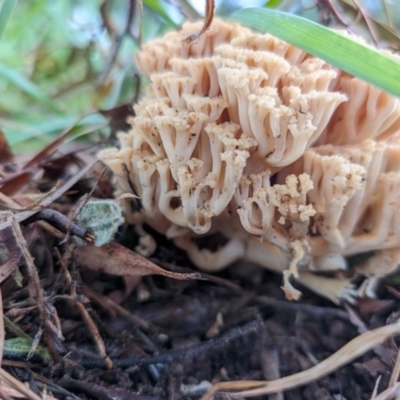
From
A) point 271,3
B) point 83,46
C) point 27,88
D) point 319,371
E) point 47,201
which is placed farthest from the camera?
point 83,46

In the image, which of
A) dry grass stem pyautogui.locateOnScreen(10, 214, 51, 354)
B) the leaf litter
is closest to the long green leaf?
the leaf litter

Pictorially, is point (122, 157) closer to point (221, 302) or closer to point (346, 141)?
point (221, 302)

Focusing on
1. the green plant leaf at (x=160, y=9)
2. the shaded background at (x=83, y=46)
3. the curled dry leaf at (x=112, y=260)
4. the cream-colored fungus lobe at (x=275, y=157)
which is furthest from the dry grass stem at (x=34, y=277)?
the green plant leaf at (x=160, y=9)

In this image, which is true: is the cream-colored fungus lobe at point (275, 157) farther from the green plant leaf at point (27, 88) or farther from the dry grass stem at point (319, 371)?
the green plant leaf at point (27, 88)

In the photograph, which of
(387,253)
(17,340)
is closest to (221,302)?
(387,253)

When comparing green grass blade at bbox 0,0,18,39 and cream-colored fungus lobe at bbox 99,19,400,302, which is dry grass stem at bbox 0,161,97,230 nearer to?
cream-colored fungus lobe at bbox 99,19,400,302

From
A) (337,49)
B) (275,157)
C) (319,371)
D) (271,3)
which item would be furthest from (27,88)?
(319,371)

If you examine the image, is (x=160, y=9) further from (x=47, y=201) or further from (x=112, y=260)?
(x=112, y=260)
